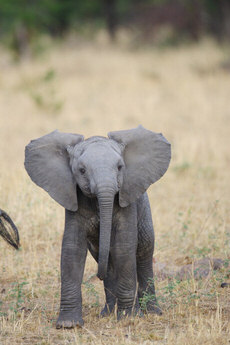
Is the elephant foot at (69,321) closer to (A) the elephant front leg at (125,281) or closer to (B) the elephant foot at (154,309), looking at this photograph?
(A) the elephant front leg at (125,281)

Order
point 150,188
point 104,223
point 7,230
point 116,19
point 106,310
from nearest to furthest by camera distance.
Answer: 1. point 104,223
2. point 106,310
3. point 7,230
4. point 150,188
5. point 116,19

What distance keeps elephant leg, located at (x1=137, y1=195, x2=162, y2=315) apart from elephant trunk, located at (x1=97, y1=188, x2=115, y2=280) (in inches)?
28.2

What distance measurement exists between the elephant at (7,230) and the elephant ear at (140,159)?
1.03 metres

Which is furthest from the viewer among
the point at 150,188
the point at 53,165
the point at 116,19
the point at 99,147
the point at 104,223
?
the point at 116,19

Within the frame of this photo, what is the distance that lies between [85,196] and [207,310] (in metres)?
1.40

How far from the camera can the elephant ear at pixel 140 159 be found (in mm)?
4688

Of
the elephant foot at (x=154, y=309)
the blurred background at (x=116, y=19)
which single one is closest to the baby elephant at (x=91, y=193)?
the elephant foot at (x=154, y=309)

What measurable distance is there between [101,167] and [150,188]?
16.6ft

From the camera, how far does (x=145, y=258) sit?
207 inches

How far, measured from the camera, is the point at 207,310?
5168 millimetres

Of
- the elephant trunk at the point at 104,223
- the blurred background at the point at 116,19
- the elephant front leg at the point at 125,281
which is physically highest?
the blurred background at the point at 116,19

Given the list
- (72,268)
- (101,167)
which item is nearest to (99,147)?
(101,167)

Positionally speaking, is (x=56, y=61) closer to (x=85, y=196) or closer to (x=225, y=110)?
(x=225, y=110)

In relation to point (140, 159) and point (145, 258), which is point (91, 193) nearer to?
point (140, 159)
